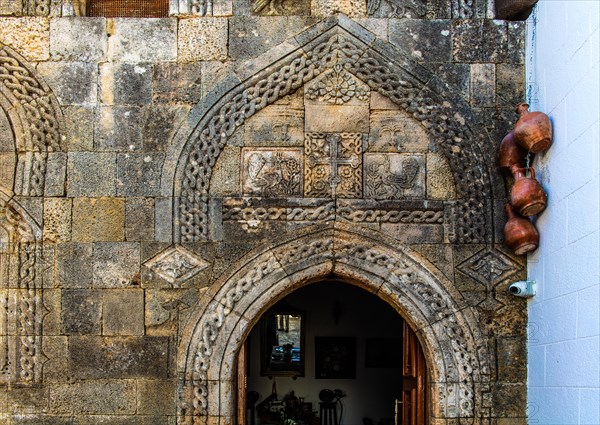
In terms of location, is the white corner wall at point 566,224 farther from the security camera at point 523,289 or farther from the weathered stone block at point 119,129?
the weathered stone block at point 119,129

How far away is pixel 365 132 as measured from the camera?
228 inches

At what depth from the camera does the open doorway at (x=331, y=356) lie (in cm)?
988

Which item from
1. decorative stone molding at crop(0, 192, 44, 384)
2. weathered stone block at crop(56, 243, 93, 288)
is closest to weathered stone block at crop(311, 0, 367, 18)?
weathered stone block at crop(56, 243, 93, 288)

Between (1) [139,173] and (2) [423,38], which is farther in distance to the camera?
(2) [423,38]

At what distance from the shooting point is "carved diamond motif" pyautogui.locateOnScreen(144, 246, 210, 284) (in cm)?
565

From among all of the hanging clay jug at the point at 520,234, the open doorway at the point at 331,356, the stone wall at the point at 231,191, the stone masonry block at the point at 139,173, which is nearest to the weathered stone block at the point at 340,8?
the stone wall at the point at 231,191

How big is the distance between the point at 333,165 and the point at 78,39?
2069mm

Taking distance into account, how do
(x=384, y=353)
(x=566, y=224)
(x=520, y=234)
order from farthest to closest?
(x=384, y=353), (x=520, y=234), (x=566, y=224)

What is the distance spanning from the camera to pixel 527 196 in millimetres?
5422

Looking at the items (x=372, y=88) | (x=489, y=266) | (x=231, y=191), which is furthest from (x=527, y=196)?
(x=231, y=191)

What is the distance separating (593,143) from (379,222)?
1.60 meters

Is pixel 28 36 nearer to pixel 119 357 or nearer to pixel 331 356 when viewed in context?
pixel 119 357

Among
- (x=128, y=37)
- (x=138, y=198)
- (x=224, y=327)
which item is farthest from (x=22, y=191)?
(x=224, y=327)

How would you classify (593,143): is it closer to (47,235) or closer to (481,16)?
(481,16)
